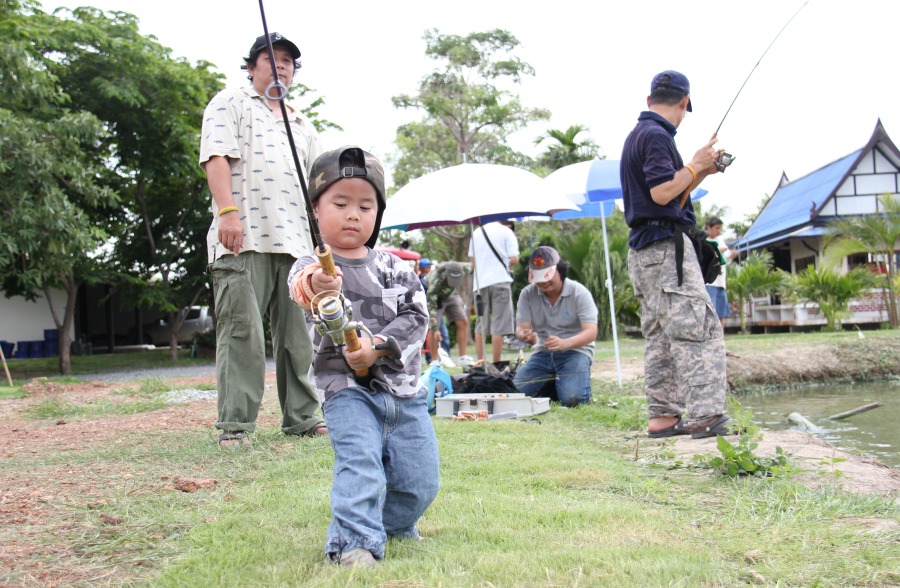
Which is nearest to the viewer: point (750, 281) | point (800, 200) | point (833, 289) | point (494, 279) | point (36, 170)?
point (494, 279)

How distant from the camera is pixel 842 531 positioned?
8.93ft

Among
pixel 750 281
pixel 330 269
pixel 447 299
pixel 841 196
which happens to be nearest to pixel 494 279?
pixel 447 299

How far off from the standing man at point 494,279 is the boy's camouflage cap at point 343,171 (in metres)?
6.60

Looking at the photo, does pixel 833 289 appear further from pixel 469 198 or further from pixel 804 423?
pixel 469 198

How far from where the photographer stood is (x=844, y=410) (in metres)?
8.40

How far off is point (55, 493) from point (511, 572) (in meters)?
2.13

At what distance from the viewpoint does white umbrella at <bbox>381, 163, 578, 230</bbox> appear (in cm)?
789

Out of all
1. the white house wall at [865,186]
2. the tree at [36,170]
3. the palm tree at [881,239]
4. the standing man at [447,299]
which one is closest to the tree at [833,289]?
the palm tree at [881,239]

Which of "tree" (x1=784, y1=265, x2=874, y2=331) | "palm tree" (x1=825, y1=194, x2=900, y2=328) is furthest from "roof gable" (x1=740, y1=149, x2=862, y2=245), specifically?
"tree" (x1=784, y1=265, x2=874, y2=331)

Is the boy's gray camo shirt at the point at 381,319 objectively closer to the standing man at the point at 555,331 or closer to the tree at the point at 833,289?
the standing man at the point at 555,331

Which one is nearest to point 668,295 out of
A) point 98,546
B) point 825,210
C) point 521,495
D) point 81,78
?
point 521,495

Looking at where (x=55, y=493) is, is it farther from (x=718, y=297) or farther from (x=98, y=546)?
(x=718, y=297)

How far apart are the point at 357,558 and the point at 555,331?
4.91 m

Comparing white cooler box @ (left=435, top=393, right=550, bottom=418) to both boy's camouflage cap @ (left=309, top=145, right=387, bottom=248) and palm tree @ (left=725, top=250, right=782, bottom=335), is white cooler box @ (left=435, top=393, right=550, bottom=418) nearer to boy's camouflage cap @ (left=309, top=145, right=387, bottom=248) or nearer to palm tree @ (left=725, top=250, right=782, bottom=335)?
boy's camouflage cap @ (left=309, top=145, right=387, bottom=248)
